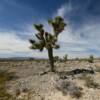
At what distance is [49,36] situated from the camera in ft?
74.9

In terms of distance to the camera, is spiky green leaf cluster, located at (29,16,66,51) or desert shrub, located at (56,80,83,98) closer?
desert shrub, located at (56,80,83,98)

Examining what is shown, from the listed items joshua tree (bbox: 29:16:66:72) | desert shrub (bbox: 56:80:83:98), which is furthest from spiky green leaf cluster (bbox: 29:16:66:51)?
desert shrub (bbox: 56:80:83:98)

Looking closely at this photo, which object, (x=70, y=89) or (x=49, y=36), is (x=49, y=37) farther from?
(x=70, y=89)

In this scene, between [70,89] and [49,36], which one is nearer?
[70,89]

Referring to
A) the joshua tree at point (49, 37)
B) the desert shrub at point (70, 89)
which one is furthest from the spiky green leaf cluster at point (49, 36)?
the desert shrub at point (70, 89)

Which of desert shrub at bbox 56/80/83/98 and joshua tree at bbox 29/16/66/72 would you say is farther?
joshua tree at bbox 29/16/66/72

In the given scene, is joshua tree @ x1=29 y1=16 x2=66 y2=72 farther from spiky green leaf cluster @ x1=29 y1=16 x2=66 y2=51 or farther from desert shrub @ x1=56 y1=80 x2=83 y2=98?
desert shrub @ x1=56 y1=80 x2=83 y2=98

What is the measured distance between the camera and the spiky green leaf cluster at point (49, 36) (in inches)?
869

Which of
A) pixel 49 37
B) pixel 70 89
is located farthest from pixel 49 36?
pixel 70 89

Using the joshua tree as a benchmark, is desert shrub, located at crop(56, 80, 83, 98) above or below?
below

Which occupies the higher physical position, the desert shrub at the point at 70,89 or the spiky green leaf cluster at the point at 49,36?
the spiky green leaf cluster at the point at 49,36

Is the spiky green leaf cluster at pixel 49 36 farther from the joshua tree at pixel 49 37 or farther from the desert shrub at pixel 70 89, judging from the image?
the desert shrub at pixel 70 89

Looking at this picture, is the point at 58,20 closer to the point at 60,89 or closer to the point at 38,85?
the point at 38,85

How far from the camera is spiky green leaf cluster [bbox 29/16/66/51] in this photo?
A: 869 inches
